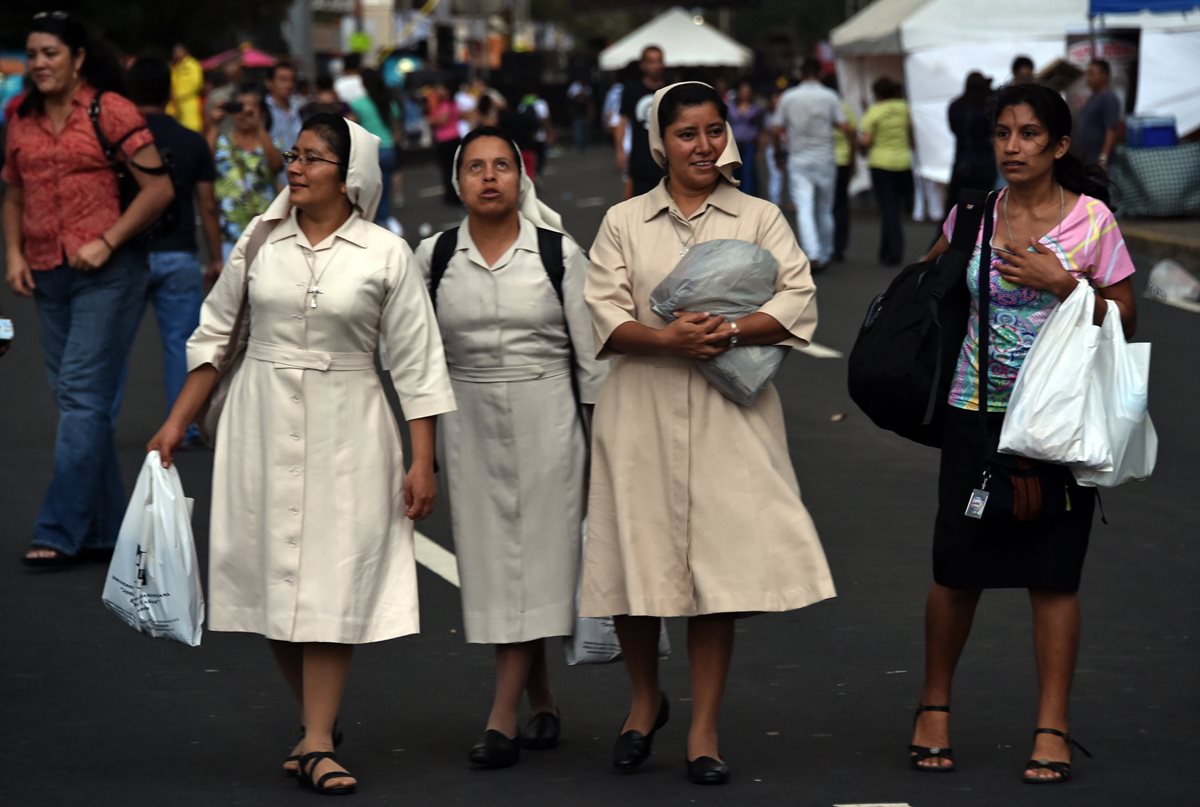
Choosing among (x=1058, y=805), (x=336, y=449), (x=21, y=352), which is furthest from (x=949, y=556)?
(x=21, y=352)

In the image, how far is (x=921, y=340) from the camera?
16.8 ft

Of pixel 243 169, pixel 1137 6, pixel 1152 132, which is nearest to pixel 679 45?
pixel 1152 132

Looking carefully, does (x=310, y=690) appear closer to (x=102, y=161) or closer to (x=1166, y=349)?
(x=102, y=161)

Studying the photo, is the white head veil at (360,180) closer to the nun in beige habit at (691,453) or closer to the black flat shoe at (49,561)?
the nun in beige habit at (691,453)

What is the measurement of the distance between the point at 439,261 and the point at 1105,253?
67.7 inches

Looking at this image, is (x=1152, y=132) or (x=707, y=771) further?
(x=1152, y=132)

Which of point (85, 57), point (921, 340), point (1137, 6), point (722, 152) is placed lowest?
point (921, 340)

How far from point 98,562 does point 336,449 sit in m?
3.02

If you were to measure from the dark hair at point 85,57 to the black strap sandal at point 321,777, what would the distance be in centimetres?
336

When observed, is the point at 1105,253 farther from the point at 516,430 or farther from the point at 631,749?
the point at 631,749

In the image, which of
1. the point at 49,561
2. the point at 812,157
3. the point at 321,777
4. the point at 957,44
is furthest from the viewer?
the point at 957,44

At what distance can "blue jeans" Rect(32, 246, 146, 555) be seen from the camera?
24.6ft

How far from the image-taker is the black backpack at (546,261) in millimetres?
5324

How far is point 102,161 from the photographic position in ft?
24.5
